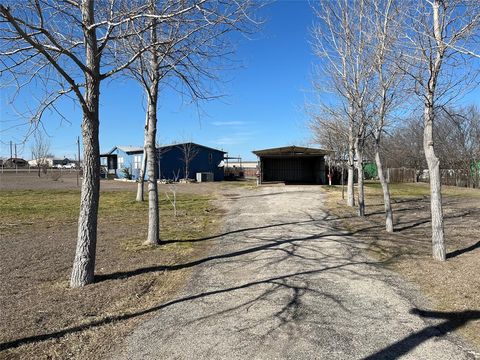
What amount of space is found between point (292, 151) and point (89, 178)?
28.0 metres

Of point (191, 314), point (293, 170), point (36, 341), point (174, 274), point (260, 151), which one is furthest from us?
point (293, 170)

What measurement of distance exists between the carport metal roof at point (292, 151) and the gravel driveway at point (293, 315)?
24.8 metres

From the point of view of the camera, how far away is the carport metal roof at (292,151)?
3272 cm

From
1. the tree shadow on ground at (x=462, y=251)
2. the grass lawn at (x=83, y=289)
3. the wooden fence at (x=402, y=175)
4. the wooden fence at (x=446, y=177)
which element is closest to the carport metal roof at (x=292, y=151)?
the wooden fence at (x=446, y=177)

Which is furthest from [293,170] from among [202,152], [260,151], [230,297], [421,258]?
[230,297]

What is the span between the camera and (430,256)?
26.3ft

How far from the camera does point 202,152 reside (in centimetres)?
4772

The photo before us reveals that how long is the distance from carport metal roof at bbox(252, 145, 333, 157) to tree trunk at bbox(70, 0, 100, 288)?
88.7 feet

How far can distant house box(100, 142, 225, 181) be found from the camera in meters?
43.9

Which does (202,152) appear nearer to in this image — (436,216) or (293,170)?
(293,170)

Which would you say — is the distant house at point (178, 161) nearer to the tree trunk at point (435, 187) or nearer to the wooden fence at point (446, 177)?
the wooden fence at point (446, 177)

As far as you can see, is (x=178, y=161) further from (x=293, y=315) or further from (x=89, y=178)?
(x=293, y=315)

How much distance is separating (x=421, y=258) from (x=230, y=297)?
13.5ft

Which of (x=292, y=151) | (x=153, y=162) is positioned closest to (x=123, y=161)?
(x=292, y=151)
